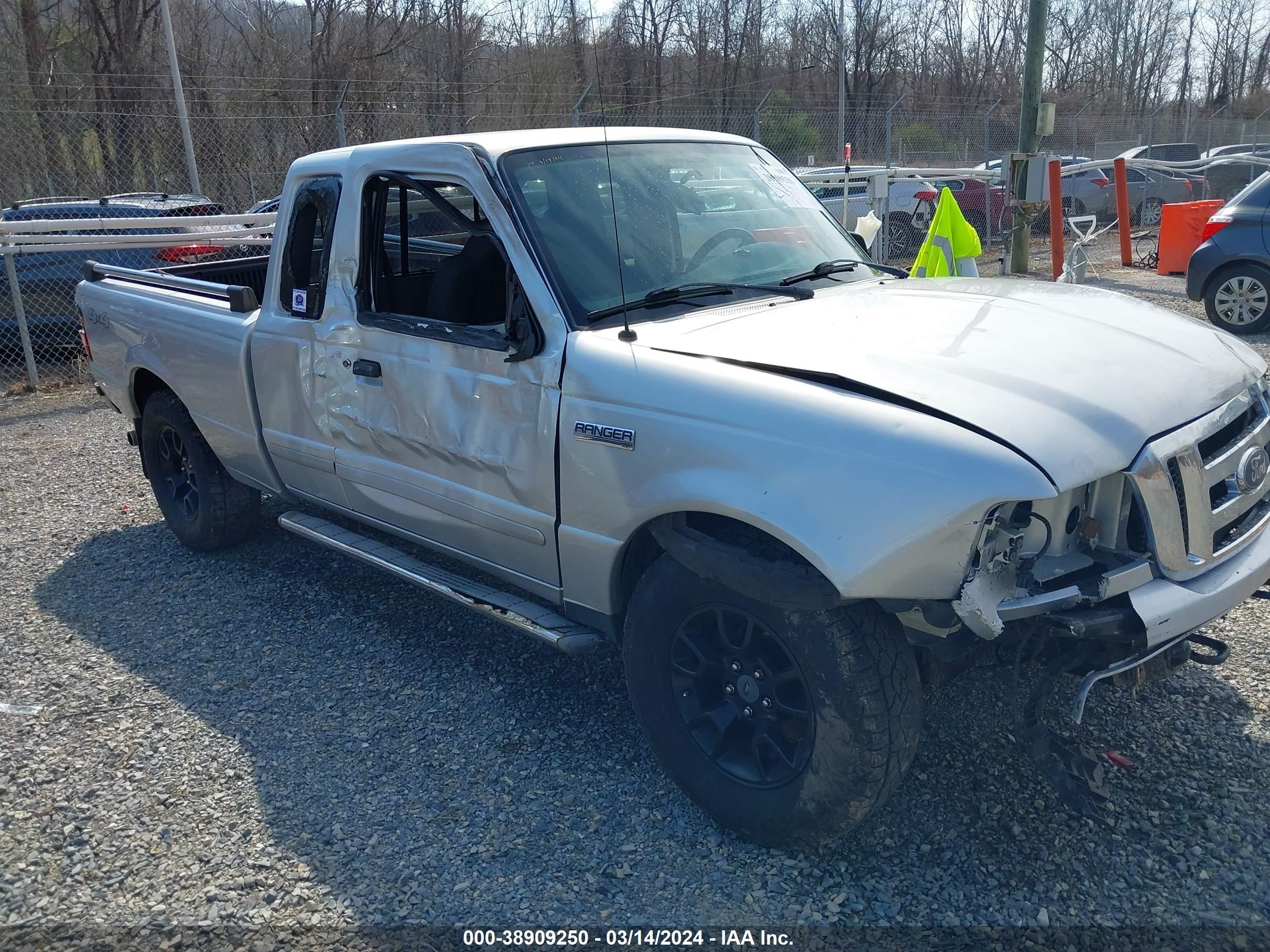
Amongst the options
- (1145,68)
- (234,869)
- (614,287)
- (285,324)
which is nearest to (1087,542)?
(614,287)

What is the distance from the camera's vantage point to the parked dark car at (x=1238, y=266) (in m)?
10.1

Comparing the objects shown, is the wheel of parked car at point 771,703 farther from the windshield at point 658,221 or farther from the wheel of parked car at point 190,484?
the wheel of parked car at point 190,484

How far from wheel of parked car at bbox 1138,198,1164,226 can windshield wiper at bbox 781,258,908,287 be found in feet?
68.7

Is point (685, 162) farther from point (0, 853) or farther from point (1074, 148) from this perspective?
point (1074, 148)

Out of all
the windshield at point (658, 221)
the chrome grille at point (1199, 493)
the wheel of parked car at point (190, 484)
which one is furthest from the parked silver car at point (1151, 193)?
the chrome grille at point (1199, 493)

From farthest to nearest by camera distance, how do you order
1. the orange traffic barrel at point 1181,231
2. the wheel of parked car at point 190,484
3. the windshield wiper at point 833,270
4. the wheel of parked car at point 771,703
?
the orange traffic barrel at point 1181,231 → the wheel of parked car at point 190,484 → the windshield wiper at point 833,270 → the wheel of parked car at point 771,703

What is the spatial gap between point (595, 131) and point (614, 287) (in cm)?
79

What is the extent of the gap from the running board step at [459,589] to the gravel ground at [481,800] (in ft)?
1.51

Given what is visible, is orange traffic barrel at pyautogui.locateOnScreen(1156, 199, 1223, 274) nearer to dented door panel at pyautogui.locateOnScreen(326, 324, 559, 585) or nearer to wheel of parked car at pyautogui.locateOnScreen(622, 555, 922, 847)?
dented door panel at pyautogui.locateOnScreen(326, 324, 559, 585)

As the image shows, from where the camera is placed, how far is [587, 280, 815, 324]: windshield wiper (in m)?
3.42

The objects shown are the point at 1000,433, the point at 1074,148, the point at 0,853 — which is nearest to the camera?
the point at 1000,433

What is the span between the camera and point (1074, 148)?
93.2ft

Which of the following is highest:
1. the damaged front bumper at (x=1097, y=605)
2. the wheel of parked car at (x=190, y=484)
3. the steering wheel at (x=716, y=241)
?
the steering wheel at (x=716, y=241)

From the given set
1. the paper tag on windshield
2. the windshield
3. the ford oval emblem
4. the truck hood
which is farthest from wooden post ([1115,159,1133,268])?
the ford oval emblem
